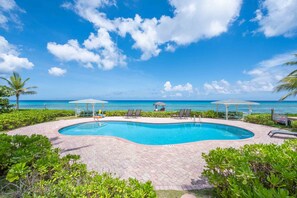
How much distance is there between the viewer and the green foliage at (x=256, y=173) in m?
2.07

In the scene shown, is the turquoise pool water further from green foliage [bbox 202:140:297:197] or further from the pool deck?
green foliage [bbox 202:140:297:197]

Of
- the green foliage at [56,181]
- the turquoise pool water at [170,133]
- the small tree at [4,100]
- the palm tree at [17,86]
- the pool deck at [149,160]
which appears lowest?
the turquoise pool water at [170,133]

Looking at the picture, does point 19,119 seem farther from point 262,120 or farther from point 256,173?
point 262,120

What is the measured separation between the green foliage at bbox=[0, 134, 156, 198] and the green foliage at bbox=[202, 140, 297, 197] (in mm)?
1263

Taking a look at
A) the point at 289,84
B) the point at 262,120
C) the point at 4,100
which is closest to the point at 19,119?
the point at 4,100

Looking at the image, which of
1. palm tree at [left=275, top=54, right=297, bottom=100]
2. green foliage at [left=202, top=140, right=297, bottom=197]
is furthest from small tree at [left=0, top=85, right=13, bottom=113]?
palm tree at [left=275, top=54, right=297, bottom=100]

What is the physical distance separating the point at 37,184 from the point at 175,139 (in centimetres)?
922

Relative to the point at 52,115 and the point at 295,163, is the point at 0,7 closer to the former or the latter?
the point at 52,115

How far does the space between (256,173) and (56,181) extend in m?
3.34

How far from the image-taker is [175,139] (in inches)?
426

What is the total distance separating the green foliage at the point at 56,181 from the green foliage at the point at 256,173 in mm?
1263

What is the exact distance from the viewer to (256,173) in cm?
265

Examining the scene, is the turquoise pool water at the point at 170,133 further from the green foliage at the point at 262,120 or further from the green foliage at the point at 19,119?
the green foliage at the point at 19,119

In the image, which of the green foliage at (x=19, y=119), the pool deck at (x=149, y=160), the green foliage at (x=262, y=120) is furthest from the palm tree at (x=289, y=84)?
the green foliage at (x=19, y=119)
